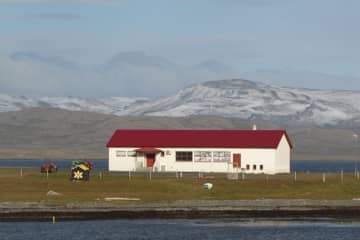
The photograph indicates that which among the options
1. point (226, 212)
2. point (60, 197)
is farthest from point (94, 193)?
point (226, 212)

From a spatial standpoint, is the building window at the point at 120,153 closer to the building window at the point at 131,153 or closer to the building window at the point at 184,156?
the building window at the point at 131,153

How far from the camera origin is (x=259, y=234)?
233 ft

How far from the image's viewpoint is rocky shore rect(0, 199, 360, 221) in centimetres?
7750

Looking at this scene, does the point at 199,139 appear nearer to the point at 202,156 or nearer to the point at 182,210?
the point at 202,156

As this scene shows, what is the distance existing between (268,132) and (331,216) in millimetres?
46877

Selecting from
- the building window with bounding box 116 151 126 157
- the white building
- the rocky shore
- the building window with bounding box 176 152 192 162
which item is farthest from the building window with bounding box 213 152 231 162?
the rocky shore

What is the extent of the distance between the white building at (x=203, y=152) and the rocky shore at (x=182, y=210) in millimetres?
38402

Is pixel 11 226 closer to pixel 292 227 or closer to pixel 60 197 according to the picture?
pixel 60 197

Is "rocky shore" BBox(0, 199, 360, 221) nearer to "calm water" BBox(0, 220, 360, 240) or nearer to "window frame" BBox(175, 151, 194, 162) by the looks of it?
"calm water" BBox(0, 220, 360, 240)

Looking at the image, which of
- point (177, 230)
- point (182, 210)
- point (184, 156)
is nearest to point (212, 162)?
point (184, 156)

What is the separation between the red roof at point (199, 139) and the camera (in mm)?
124000

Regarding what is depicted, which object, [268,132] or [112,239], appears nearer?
[112,239]

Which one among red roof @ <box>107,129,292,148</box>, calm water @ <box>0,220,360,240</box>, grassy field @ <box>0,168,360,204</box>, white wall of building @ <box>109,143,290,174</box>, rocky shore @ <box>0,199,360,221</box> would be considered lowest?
calm water @ <box>0,220,360,240</box>

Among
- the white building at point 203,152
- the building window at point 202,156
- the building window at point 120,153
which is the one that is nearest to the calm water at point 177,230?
the white building at point 203,152
